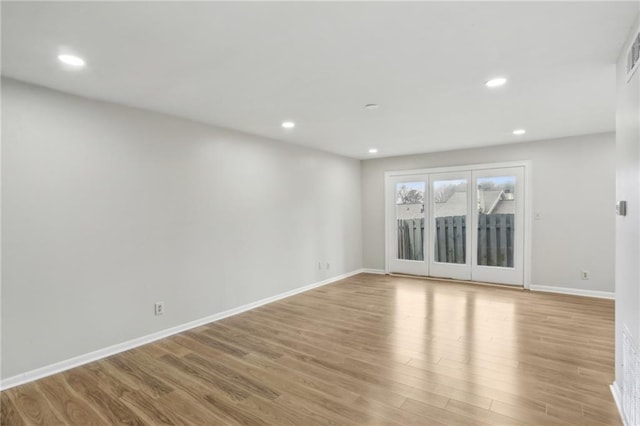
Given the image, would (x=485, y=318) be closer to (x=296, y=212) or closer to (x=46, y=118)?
(x=296, y=212)

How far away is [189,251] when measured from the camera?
12.2ft

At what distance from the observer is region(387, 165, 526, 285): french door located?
5.39 metres

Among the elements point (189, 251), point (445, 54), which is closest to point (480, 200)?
point (445, 54)

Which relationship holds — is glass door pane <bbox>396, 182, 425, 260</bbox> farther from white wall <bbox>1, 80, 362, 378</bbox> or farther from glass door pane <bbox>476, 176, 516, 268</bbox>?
white wall <bbox>1, 80, 362, 378</bbox>

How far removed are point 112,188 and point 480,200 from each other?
212 inches

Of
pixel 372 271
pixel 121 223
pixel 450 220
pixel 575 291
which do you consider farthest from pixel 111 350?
pixel 575 291

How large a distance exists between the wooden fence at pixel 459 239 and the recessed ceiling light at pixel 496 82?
3313mm


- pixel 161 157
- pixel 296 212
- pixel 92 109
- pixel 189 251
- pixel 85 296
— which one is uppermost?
pixel 92 109

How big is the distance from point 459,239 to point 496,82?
3.70 m

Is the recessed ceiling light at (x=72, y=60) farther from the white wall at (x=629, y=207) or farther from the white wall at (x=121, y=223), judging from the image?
the white wall at (x=629, y=207)

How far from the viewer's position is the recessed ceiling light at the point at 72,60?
7.21 ft

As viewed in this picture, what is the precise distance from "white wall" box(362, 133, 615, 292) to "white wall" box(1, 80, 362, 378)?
12.9 ft

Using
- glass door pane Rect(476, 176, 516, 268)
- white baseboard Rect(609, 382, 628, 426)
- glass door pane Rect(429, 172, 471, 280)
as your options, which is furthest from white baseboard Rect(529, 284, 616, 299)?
white baseboard Rect(609, 382, 628, 426)

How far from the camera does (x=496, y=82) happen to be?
270 cm
